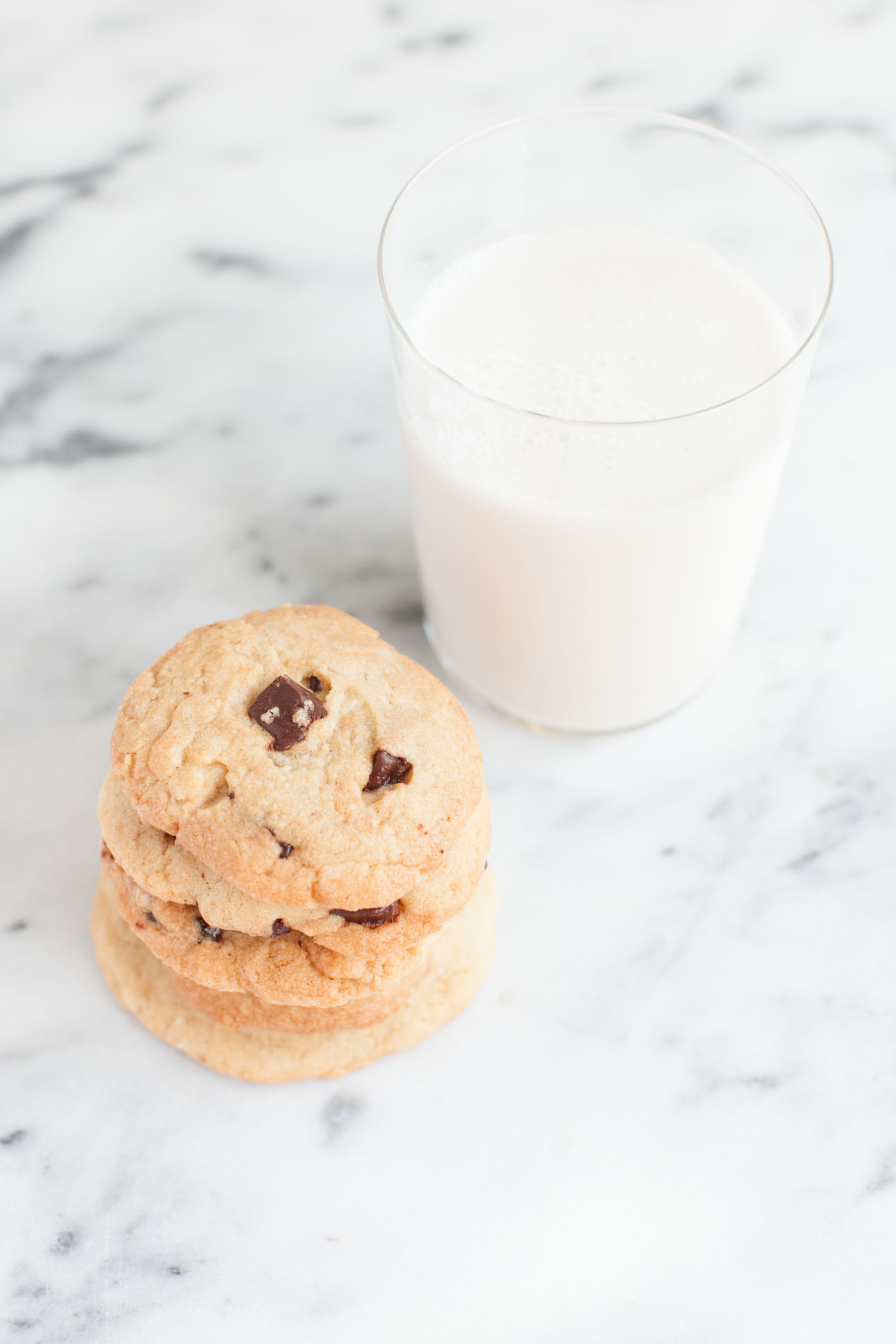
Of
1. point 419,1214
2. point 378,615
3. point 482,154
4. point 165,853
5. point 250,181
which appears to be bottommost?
point 419,1214

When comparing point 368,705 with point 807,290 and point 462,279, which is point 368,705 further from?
point 807,290

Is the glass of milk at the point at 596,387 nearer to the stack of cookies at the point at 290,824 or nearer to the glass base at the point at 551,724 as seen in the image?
the glass base at the point at 551,724

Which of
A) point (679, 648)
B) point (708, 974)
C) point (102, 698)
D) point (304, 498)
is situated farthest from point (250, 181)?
point (708, 974)

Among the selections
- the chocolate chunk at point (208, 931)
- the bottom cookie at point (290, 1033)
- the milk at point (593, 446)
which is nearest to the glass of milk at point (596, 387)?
the milk at point (593, 446)

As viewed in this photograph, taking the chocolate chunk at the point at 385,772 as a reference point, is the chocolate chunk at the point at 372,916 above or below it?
below

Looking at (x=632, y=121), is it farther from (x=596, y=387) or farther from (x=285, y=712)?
(x=285, y=712)

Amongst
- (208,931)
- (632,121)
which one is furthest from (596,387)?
(208,931)
